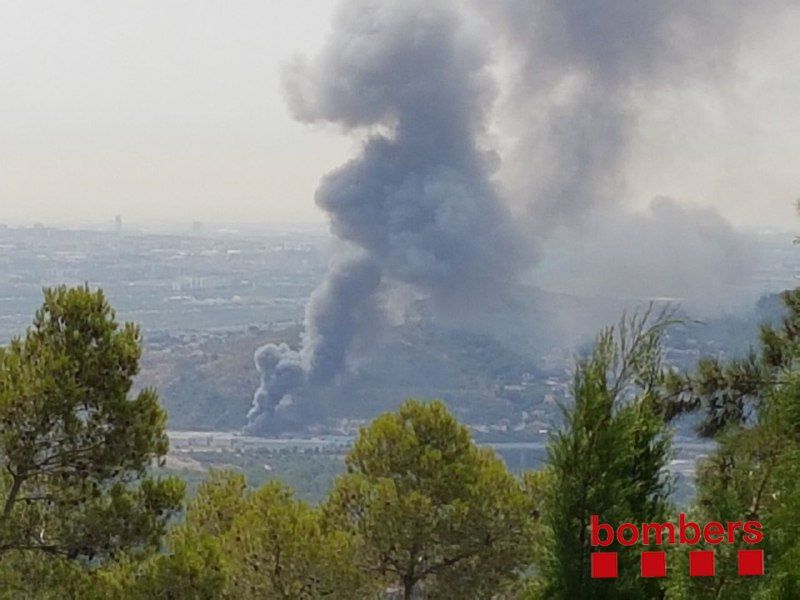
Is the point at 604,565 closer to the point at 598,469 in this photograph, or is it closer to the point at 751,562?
the point at 598,469

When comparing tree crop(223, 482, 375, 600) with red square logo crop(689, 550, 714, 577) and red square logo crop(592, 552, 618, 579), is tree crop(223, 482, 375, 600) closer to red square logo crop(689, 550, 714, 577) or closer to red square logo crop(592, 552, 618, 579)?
red square logo crop(592, 552, 618, 579)

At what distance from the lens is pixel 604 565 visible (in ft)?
16.6

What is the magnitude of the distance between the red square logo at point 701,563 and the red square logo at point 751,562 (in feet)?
0.40

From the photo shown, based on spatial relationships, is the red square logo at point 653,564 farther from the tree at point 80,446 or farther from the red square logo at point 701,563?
the tree at point 80,446

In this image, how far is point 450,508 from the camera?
929 centimetres

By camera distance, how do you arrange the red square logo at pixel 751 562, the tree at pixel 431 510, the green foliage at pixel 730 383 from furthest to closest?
1. the tree at pixel 431 510
2. the green foliage at pixel 730 383
3. the red square logo at pixel 751 562

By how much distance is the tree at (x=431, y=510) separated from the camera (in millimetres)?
9266

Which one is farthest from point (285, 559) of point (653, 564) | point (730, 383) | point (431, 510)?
point (653, 564)

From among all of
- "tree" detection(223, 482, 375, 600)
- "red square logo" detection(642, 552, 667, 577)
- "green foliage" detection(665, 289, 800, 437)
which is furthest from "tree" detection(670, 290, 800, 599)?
"tree" detection(223, 482, 375, 600)

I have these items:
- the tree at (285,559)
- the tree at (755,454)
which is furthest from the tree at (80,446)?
the tree at (755,454)

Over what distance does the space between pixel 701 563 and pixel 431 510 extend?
16.8ft

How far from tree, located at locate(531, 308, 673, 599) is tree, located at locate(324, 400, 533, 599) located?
3.98m

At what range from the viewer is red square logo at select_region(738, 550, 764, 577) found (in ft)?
13.8

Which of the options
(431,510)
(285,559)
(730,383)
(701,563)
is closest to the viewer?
(701,563)
